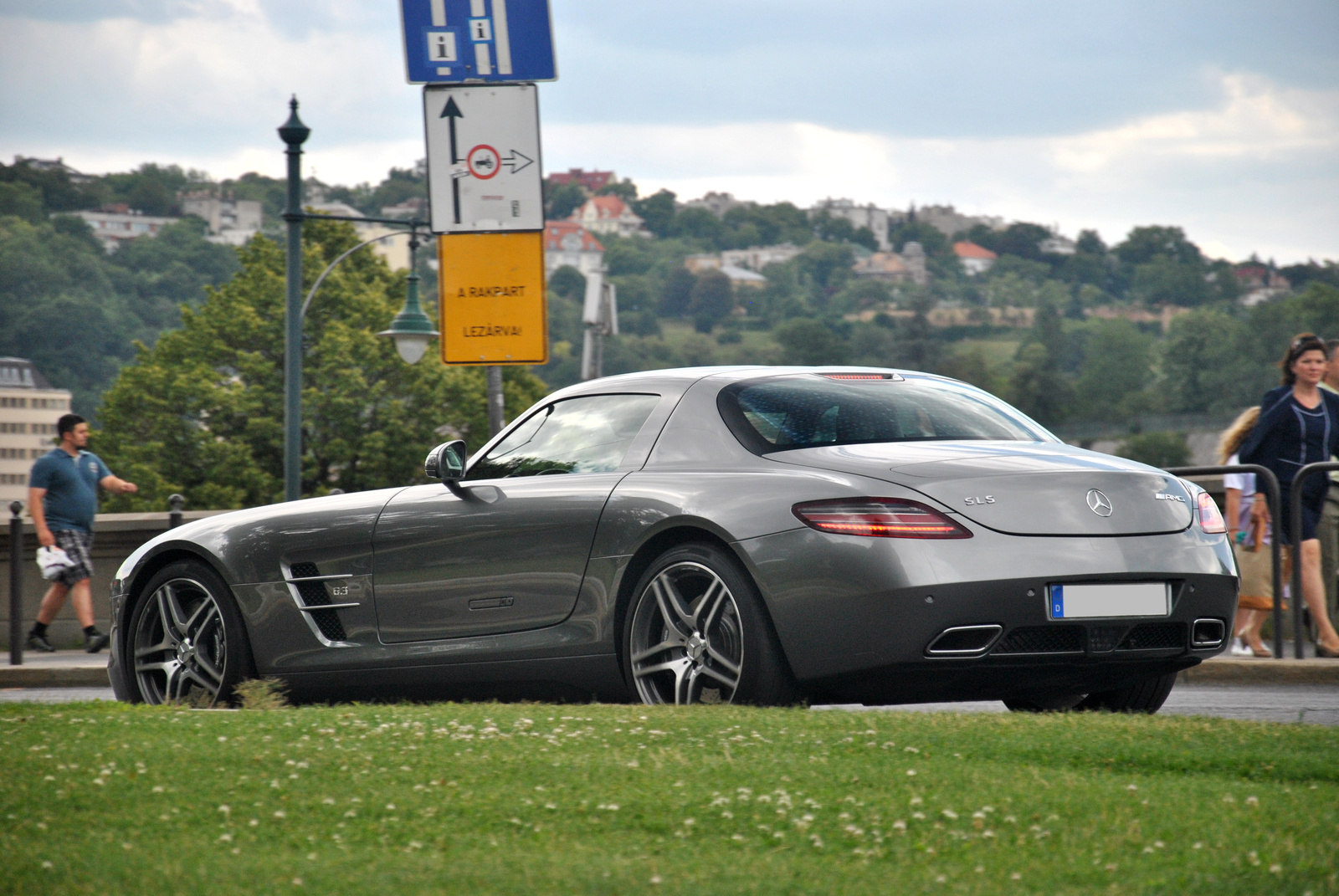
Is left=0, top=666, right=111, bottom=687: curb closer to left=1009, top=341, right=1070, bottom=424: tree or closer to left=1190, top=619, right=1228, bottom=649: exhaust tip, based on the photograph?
left=1190, top=619, right=1228, bottom=649: exhaust tip

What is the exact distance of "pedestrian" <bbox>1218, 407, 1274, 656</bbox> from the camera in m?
9.80

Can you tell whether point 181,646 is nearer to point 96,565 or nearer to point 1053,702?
point 1053,702

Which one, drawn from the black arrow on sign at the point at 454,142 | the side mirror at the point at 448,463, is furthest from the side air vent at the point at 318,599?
the black arrow on sign at the point at 454,142

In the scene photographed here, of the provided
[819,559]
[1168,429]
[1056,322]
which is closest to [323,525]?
[819,559]

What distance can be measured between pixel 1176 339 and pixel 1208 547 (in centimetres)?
17287

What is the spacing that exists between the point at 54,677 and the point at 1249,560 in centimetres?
772

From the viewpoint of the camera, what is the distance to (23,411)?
121 m

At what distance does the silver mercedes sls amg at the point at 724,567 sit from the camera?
18.1ft

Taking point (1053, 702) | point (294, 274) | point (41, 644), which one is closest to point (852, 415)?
point (1053, 702)

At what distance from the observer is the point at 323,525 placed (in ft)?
23.3

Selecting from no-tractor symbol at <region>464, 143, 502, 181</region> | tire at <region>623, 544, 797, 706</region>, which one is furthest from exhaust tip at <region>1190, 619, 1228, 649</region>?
no-tractor symbol at <region>464, 143, 502, 181</region>

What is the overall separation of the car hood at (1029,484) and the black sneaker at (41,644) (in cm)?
964

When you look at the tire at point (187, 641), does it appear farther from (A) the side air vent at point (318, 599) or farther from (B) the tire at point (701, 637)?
(B) the tire at point (701, 637)

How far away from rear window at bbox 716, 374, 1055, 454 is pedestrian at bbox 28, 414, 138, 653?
8.34 m
